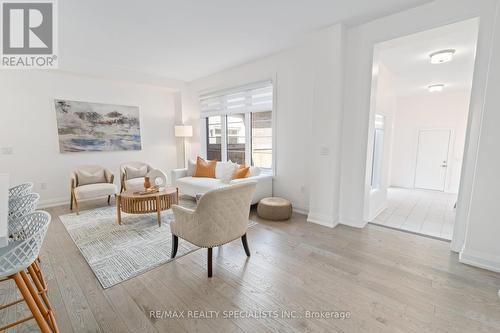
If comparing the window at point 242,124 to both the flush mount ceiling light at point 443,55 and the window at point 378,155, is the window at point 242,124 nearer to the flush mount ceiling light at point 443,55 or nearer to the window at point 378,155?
the window at point 378,155

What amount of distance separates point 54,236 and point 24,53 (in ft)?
9.81

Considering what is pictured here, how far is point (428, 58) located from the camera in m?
3.62

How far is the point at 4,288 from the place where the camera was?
197 cm

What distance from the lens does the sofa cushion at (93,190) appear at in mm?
3785

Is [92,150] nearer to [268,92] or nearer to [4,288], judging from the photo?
[4,288]

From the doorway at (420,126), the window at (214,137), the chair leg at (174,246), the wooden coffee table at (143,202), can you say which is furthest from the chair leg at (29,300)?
the window at (214,137)

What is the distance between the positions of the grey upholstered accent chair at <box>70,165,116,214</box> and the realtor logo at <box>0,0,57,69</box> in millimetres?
1983

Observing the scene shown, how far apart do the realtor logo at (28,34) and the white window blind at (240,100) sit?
294 cm

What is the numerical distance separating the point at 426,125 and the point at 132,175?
7799mm

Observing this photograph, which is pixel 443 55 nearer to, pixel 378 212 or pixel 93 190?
pixel 378 212

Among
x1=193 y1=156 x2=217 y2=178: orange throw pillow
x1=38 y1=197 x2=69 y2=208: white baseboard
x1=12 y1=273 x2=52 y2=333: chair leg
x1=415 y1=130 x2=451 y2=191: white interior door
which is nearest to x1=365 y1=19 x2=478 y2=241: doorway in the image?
x1=415 y1=130 x2=451 y2=191: white interior door

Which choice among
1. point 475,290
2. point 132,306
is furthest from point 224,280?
point 475,290

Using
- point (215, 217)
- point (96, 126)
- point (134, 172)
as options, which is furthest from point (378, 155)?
point (96, 126)

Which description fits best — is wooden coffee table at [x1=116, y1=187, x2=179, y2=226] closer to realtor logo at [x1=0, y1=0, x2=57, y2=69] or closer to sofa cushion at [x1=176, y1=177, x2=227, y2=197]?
sofa cushion at [x1=176, y1=177, x2=227, y2=197]
